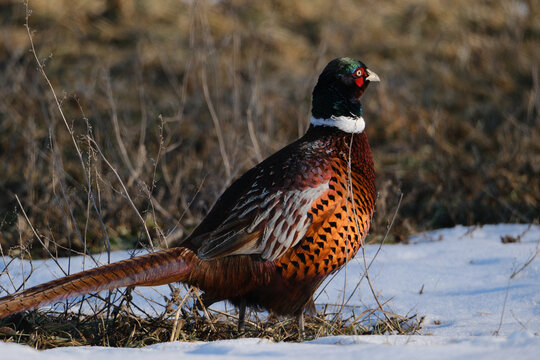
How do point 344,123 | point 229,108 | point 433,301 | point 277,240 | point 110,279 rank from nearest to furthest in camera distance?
1. point 110,279
2. point 277,240
3. point 344,123
4. point 433,301
5. point 229,108

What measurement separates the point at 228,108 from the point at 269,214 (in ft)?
10.3

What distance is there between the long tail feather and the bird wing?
10 cm

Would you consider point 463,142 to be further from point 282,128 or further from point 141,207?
point 141,207

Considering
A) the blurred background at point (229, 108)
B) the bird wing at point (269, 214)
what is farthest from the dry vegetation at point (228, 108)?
the bird wing at point (269, 214)

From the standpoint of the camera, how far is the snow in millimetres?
1984

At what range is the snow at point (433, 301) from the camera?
198 cm

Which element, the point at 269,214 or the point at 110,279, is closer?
the point at 110,279

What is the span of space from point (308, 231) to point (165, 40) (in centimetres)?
590

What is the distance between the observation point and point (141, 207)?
15.2 feet

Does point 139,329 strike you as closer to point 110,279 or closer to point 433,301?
point 110,279

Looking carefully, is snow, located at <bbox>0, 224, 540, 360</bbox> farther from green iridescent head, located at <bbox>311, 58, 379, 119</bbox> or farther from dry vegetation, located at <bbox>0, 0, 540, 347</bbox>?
green iridescent head, located at <bbox>311, 58, 379, 119</bbox>

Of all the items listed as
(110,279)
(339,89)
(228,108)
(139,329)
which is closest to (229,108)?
(228,108)

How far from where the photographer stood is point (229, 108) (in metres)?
5.64

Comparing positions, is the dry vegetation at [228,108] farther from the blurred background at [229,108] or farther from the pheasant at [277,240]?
the pheasant at [277,240]
